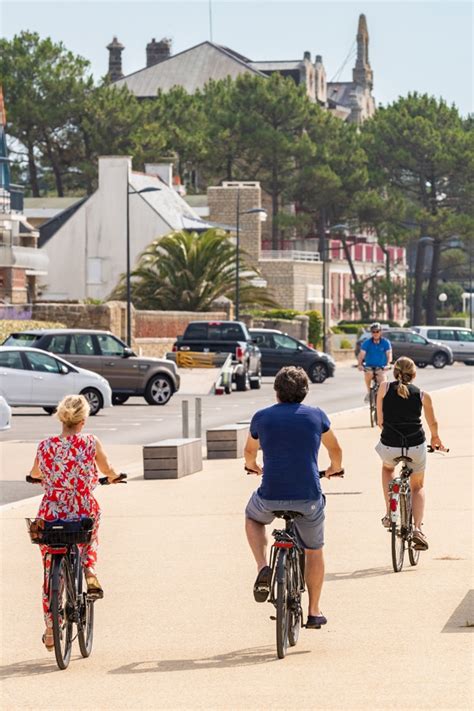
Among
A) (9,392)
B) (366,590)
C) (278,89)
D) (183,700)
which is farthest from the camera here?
(278,89)

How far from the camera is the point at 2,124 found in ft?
263

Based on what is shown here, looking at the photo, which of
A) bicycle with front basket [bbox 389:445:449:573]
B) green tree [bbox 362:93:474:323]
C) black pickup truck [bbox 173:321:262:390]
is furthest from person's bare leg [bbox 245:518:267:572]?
green tree [bbox 362:93:474:323]

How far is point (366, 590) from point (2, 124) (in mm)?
69842

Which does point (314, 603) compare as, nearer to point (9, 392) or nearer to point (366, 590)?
point (366, 590)

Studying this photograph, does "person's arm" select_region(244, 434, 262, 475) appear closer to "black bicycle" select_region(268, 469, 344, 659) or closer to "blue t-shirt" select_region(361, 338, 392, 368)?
"black bicycle" select_region(268, 469, 344, 659)

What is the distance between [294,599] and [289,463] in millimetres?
743

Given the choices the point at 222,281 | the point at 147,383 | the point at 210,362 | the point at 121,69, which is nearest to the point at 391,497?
the point at 147,383

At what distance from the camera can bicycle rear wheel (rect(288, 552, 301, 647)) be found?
386 inches

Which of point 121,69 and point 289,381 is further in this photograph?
point 121,69

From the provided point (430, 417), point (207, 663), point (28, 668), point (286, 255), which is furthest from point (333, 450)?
point (286, 255)

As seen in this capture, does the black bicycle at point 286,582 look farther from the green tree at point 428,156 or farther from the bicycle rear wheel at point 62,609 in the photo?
the green tree at point 428,156

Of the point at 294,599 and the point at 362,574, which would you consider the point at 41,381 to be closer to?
the point at 362,574

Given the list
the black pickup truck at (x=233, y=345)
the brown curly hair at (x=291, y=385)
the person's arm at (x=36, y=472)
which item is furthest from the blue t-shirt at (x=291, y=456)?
the black pickup truck at (x=233, y=345)

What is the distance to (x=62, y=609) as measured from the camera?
9.40 m
